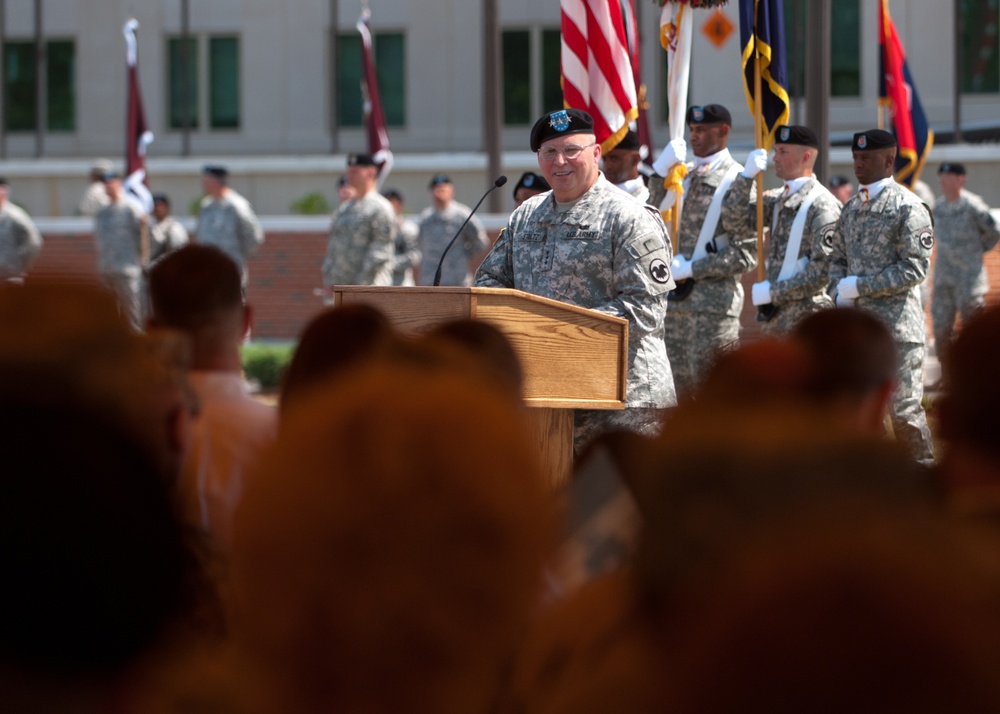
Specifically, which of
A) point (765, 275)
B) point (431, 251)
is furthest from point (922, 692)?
point (431, 251)

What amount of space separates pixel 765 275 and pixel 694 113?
1076mm

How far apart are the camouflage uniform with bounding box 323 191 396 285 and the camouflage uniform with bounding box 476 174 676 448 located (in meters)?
7.27

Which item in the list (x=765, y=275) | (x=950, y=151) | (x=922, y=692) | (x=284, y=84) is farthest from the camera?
(x=284, y=84)

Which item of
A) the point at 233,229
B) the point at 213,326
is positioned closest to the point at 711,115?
the point at 213,326

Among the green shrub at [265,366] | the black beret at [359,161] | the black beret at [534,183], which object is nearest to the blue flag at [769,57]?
the black beret at [534,183]

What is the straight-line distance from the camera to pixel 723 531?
45.1 inches

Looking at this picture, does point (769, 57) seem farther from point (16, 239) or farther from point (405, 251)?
point (16, 239)

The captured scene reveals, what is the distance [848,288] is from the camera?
717 centimetres

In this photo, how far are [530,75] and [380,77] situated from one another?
3.10 meters

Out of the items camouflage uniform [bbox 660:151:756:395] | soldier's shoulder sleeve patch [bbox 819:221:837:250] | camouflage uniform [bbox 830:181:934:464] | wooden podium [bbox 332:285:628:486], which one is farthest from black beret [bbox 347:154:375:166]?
wooden podium [bbox 332:285:628:486]

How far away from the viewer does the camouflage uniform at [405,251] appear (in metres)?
15.4

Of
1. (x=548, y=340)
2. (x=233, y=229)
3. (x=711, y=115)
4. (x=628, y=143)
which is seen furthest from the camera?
(x=233, y=229)

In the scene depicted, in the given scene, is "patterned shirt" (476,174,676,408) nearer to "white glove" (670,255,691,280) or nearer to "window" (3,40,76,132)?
"white glove" (670,255,691,280)

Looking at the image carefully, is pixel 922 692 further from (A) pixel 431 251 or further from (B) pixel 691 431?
(A) pixel 431 251
